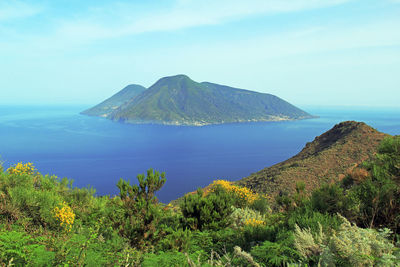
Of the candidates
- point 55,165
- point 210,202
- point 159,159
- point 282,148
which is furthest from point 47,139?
point 210,202

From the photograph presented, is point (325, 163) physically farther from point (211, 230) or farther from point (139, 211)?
point (139, 211)

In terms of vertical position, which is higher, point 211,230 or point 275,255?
point 275,255

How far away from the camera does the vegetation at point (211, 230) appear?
15.6ft

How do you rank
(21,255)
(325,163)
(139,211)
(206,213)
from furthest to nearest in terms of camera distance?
(325,163) < (206,213) < (139,211) < (21,255)

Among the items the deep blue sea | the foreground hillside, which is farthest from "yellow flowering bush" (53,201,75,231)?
the deep blue sea

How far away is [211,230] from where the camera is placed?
9719 millimetres

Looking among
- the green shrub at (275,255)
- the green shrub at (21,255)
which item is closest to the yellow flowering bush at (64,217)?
the green shrub at (21,255)

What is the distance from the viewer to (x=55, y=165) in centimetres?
8956

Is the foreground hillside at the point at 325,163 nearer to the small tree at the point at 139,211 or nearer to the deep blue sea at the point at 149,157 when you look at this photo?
the small tree at the point at 139,211

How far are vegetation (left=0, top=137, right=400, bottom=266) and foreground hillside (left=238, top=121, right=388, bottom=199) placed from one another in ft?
61.9

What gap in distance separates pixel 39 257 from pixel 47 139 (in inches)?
6227

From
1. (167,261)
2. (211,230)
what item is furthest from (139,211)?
(167,261)

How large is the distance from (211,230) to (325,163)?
95.8 feet

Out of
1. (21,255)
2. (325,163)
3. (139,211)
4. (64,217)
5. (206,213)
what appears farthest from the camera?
(325,163)
